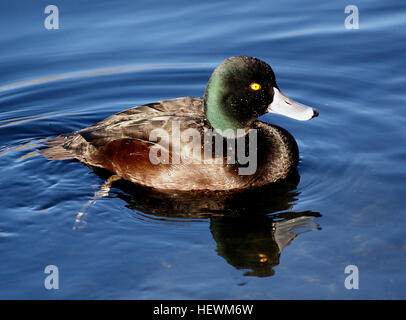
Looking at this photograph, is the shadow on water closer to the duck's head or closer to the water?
the water

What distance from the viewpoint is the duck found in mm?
7516

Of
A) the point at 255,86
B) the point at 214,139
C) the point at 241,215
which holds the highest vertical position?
the point at 255,86

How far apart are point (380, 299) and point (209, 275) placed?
1.55 metres

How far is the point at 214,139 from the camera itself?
7648 mm

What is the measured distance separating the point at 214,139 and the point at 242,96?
0.61 metres

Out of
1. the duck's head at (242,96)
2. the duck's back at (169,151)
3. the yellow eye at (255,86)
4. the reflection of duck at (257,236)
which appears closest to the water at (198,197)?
the reflection of duck at (257,236)

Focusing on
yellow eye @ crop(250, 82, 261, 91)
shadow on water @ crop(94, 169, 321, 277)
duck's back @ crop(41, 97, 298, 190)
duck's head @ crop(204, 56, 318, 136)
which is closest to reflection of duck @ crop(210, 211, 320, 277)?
shadow on water @ crop(94, 169, 321, 277)

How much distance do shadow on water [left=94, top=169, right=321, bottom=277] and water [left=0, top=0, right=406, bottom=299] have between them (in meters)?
0.02

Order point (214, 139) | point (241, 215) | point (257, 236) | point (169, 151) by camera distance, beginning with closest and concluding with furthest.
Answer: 1. point (257, 236)
2. point (241, 215)
3. point (169, 151)
4. point (214, 139)

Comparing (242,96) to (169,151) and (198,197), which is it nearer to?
(169,151)

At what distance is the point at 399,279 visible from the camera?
5.86m

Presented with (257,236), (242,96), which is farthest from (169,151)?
(257,236)

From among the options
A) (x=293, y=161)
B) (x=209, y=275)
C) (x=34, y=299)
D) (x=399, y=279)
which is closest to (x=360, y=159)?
(x=293, y=161)

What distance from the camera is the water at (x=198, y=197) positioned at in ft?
20.0
